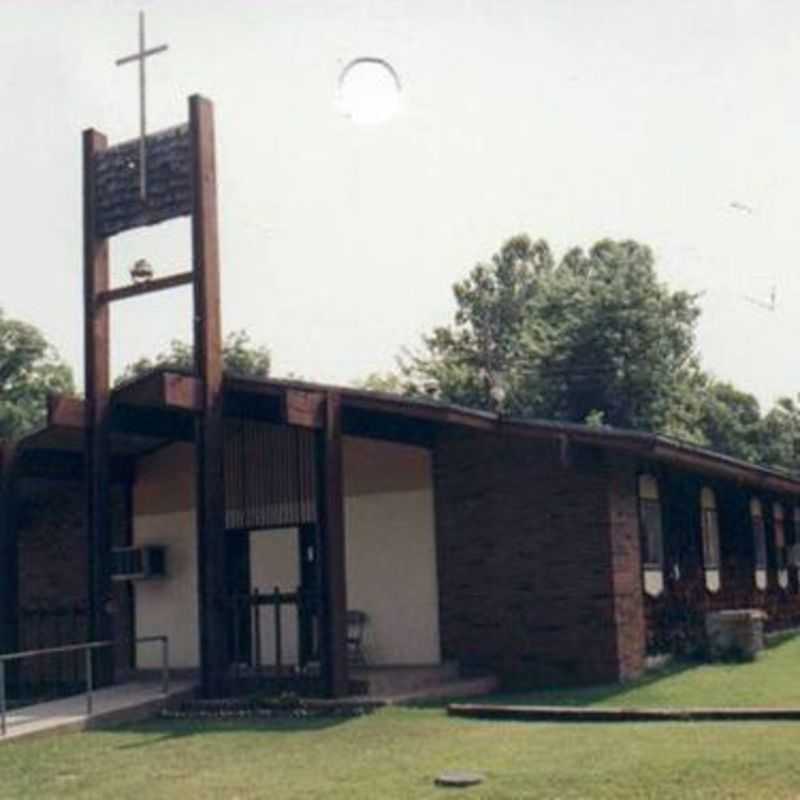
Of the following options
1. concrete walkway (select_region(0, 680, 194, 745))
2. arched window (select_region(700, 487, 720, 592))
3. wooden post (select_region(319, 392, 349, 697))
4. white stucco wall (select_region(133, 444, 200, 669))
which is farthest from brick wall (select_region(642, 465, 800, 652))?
white stucco wall (select_region(133, 444, 200, 669))

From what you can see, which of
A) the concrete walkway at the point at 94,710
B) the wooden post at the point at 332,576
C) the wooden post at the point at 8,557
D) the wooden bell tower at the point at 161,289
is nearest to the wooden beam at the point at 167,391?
the wooden bell tower at the point at 161,289

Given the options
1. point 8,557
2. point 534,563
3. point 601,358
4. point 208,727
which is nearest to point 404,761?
point 208,727

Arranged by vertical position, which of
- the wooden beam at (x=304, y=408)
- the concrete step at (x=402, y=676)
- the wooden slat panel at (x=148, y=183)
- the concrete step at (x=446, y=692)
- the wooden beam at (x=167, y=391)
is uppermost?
the wooden slat panel at (x=148, y=183)

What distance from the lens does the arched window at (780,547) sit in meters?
23.8

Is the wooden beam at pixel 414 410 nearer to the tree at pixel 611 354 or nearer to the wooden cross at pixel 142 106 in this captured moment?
the wooden cross at pixel 142 106

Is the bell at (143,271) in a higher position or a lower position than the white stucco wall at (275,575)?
higher

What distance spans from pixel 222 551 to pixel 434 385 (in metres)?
41.8

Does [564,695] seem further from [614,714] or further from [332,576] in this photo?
[332,576]

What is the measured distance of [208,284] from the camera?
15891 mm

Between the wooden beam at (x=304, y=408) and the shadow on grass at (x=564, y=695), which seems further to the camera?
the wooden beam at (x=304, y=408)

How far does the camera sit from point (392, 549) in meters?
17.0

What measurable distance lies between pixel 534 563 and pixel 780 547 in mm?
10164

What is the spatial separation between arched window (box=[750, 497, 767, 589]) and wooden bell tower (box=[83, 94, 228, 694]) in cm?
1077

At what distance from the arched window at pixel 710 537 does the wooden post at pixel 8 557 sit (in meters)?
10.1
